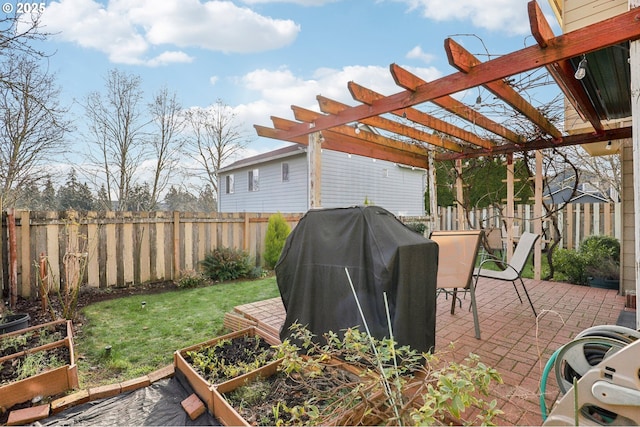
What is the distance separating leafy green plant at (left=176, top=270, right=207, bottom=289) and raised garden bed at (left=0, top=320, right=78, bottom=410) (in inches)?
100

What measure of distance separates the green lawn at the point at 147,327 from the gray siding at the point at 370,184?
276 inches

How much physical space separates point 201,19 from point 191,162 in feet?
35.0

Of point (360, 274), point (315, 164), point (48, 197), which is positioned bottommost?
point (360, 274)

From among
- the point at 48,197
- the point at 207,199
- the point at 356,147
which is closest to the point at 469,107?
the point at 356,147

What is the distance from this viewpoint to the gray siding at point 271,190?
11.5m

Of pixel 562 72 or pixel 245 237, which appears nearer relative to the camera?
pixel 562 72

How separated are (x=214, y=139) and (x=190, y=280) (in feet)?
37.9

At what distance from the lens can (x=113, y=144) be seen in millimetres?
10867

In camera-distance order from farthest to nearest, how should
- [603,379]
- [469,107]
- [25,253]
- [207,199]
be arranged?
[207,199], [25,253], [469,107], [603,379]

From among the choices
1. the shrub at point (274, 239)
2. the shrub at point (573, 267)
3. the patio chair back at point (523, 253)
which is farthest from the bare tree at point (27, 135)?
the shrub at point (573, 267)

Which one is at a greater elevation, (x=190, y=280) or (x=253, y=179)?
(x=253, y=179)

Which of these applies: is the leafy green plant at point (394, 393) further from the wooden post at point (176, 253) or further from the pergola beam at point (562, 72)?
the wooden post at point (176, 253)

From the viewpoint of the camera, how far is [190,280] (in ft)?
17.9

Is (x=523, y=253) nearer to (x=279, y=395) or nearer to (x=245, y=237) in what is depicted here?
(x=279, y=395)
